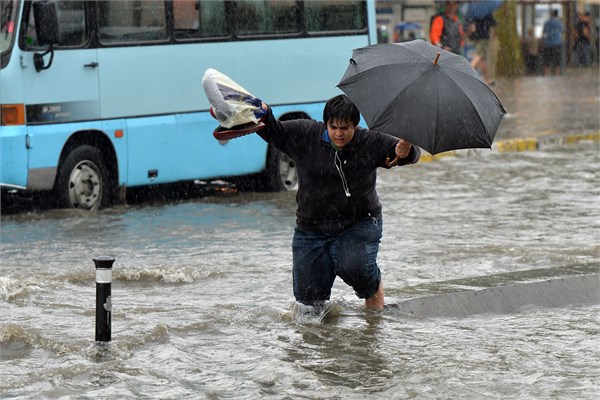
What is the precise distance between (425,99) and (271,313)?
6.66 ft

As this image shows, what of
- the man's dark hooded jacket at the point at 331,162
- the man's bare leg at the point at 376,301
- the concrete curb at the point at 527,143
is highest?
the man's dark hooded jacket at the point at 331,162

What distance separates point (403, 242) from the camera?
12461 millimetres

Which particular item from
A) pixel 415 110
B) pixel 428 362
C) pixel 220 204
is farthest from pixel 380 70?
pixel 220 204

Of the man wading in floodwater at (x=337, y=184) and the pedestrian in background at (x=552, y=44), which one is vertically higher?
the pedestrian in background at (x=552, y=44)

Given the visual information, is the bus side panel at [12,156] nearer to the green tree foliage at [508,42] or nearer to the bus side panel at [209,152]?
the bus side panel at [209,152]

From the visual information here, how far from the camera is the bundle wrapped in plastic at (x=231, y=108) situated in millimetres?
7816

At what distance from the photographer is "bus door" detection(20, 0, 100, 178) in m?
14.1

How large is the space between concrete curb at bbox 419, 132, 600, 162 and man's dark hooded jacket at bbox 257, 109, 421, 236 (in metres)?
11.8

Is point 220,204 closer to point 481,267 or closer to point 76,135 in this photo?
point 76,135

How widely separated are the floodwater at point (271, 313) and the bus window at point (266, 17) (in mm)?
2256

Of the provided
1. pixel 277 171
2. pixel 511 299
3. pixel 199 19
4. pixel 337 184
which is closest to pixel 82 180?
pixel 199 19

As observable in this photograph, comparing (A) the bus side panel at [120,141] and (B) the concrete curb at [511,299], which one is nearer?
(B) the concrete curb at [511,299]

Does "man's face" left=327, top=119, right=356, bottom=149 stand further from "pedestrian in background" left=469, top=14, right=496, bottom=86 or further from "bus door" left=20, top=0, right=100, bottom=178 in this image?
"pedestrian in background" left=469, top=14, right=496, bottom=86

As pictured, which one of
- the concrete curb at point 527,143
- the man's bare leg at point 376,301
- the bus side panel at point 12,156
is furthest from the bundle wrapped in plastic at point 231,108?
the concrete curb at point 527,143
